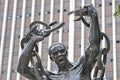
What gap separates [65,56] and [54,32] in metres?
46.8

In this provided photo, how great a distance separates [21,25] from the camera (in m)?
55.2

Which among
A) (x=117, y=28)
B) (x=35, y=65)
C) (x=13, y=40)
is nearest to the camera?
(x=35, y=65)

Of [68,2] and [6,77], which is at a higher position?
[68,2]

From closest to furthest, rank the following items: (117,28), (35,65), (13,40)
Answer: (35,65), (117,28), (13,40)

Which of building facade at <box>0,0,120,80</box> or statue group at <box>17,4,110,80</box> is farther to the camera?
building facade at <box>0,0,120,80</box>

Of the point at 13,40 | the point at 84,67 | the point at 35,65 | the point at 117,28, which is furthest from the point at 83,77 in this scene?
the point at 13,40

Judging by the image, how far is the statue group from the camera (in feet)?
19.0

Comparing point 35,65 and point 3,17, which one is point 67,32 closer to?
point 3,17

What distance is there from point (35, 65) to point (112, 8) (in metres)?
46.8

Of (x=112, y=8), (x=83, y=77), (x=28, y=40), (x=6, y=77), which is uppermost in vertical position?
(x=112, y=8)

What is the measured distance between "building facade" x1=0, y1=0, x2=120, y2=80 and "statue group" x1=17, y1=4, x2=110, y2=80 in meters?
41.1

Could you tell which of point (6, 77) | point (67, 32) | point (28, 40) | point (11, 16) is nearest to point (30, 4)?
point (11, 16)

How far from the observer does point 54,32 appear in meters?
53.0

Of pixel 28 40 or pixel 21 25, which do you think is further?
pixel 21 25
